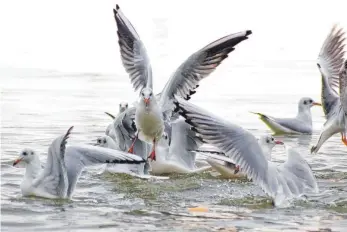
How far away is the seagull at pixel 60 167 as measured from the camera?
8594 millimetres

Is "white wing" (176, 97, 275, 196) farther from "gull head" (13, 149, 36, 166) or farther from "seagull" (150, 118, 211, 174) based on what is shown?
"seagull" (150, 118, 211, 174)

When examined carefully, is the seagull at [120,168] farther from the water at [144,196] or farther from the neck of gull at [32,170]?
the neck of gull at [32,170]

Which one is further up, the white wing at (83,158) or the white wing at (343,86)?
the white wing at (343,86)

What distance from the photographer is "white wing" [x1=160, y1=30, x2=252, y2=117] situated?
11.2 metres

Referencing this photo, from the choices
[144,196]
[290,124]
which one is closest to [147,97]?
[144,196]

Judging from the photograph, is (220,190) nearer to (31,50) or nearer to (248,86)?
(248,86)

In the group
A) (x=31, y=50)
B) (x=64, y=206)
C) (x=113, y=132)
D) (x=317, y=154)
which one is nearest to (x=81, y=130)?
(x=113, y=132)

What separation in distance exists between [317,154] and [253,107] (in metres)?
4.04

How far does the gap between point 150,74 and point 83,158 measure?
104 inches

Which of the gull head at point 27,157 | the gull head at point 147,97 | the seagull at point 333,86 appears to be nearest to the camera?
the gull head at point 27,157

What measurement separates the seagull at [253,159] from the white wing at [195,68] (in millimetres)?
1957

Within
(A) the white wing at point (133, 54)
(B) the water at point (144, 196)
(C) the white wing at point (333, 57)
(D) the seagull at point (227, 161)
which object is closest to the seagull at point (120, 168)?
(B) the water at point (144, 196)

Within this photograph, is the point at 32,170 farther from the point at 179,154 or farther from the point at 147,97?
the point at 179,154

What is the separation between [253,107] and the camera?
15.9m
